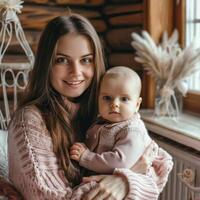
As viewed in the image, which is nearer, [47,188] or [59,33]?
[47,188]

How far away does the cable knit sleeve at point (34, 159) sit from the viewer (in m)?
1.15

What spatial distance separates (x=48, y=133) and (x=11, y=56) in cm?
155

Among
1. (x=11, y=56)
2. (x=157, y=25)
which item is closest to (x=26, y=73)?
(x=11, y=56)

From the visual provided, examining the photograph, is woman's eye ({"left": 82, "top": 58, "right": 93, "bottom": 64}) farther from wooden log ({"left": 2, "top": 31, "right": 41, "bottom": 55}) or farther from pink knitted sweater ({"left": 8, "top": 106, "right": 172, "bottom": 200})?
wooden log ({"left": 2, "top": 31, "right": 41, "bottom": 55})

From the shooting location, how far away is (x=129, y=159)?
1197 mm

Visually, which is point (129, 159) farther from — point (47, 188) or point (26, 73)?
point (26, 73)

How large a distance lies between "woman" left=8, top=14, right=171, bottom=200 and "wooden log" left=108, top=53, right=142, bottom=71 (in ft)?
4.26

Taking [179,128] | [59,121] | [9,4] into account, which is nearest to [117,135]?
[59,121]

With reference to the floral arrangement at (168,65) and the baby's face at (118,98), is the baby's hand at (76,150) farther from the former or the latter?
the floral arrangement at (168,65)

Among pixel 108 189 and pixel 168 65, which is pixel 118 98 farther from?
pixel 168 65

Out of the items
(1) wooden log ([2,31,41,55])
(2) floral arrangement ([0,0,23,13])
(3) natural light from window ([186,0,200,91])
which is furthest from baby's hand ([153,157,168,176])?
(1) wooden log ([2,31,41,55])

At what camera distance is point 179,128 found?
6.48 feet

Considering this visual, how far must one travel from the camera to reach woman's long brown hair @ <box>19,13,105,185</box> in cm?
124

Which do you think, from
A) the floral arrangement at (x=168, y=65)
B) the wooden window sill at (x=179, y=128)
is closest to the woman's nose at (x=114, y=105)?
the wooden window sill at (x=179, y=128)
